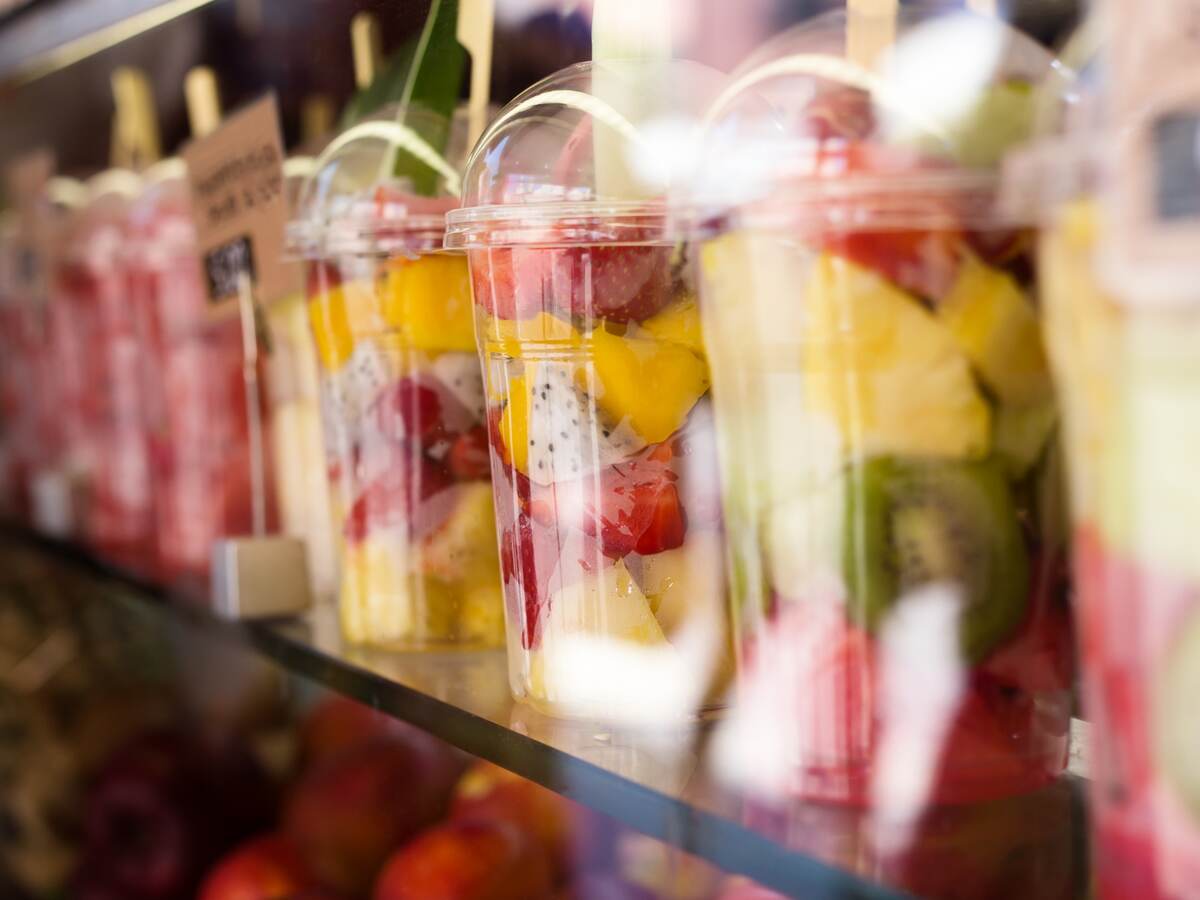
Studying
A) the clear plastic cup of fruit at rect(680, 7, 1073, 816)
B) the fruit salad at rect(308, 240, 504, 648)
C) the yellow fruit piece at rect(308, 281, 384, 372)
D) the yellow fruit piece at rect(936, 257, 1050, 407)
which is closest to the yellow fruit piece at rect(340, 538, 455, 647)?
the fruit salad at rect(308, 240, 504, 648)

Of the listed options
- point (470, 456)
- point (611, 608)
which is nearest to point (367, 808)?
point (470, 456)

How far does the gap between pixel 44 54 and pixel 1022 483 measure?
3.97 feet

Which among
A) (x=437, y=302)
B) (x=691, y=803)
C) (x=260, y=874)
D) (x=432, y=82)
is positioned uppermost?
(x=432, y=82)

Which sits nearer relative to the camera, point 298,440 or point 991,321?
point 991,321

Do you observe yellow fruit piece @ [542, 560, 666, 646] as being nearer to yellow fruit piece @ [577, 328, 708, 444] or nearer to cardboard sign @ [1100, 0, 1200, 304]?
yellow fruit piece @ [577, 328, 708, 444]

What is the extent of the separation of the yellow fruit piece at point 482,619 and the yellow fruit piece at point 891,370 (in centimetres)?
39

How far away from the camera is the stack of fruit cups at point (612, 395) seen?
639mm

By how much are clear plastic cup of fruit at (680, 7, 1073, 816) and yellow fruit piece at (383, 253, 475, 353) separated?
0.29 m

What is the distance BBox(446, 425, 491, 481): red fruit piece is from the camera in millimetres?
816

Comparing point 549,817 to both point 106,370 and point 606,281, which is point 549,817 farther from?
point 106,370

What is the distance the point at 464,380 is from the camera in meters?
0.82

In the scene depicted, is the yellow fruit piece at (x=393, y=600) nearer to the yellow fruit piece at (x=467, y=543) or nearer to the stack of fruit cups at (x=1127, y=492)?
the yellow fruit piece at (x=467, y=543)

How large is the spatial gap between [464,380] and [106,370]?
0.73m

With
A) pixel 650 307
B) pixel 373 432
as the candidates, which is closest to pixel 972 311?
pixel 650 307
